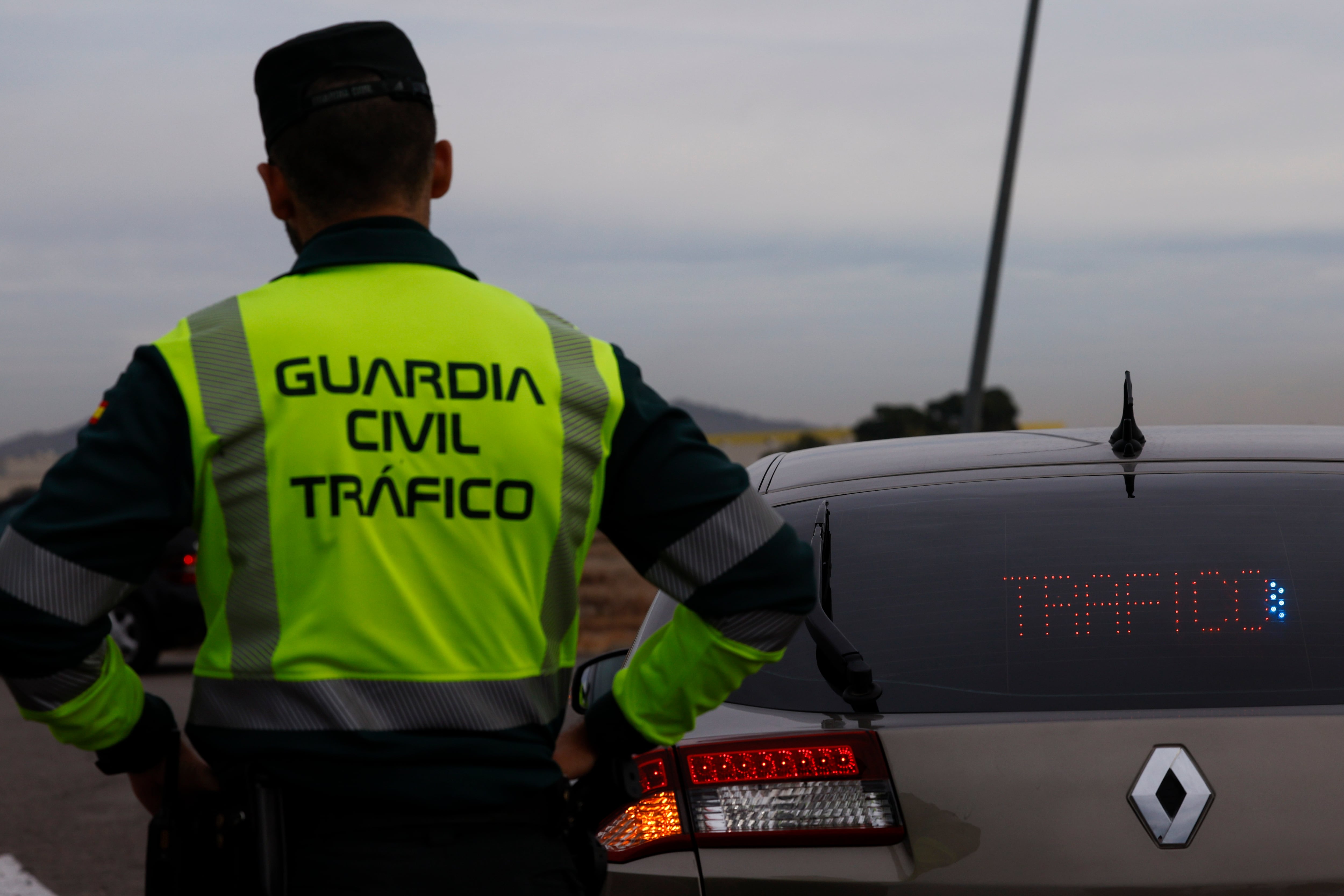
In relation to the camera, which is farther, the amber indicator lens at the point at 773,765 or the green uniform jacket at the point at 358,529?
the amber indicator lens at the point at 773,765

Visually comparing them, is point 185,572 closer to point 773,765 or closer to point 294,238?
point 773,765

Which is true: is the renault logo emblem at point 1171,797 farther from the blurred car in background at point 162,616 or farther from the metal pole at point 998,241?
the metal pole at point 998,241

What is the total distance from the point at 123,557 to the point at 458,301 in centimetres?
50

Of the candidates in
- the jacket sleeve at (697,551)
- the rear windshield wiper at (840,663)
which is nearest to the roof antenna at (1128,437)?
the rear windshield wiper at (840,663)

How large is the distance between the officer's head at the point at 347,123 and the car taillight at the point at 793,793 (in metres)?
1.11

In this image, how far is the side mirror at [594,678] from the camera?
110 inches

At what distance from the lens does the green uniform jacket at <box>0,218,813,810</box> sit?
174 centimetres

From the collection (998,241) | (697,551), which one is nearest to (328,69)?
(697,551)

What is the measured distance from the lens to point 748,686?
112 inches

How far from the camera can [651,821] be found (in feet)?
8.55

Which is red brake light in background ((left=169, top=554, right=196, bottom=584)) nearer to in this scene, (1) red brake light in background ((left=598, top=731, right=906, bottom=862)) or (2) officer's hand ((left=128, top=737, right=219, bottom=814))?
(1) red brake light in background ((left=598, top=731, right=906, bottom=862))

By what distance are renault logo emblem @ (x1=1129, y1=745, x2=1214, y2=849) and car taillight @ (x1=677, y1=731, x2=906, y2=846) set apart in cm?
38

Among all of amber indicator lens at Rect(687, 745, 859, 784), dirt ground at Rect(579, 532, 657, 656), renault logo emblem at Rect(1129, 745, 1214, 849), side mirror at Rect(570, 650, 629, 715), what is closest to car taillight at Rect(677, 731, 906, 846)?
amber indicator lens at Rect(687, 745, 859, 784)

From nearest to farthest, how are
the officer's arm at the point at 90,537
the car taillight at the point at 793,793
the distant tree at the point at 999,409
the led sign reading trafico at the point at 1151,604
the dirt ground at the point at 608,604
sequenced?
the officer's arm at the point at 90,537 → the car taillight at the point at 793,793 → the led sign reading trafico at the point at 1151,604 → the dirt ground at the point at 608,604 → the distant tree at the point at 999,409
